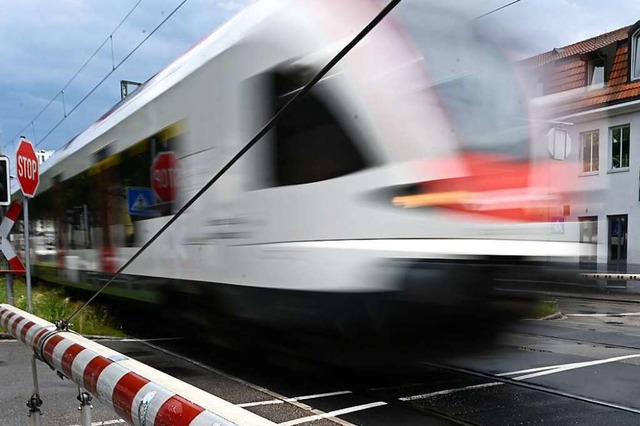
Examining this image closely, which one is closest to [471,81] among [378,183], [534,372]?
[378,183]

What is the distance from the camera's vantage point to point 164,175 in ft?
21.6

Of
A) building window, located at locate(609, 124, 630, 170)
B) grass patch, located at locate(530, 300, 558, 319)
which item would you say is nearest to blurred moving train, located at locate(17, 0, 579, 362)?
grass patch, located at locate(530, 300, 558, 319)

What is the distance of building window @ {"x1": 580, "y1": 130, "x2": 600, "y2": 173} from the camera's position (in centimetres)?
221

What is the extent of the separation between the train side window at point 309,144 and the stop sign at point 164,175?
1.94 metres

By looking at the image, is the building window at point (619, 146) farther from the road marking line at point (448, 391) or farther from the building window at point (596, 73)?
the road marking line at point (448, 391)

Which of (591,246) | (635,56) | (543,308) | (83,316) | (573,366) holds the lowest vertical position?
(573,366)

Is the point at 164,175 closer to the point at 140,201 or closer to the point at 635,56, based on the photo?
the point at 140,201

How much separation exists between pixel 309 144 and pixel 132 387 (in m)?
2.96

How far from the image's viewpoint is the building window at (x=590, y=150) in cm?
221

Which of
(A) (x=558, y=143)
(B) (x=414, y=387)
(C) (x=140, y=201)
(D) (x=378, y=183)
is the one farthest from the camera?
(C) (x=140, y=201)

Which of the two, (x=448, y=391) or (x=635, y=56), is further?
(x=448, y=391)

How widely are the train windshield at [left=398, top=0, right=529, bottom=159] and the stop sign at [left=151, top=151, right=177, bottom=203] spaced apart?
322 centimetres

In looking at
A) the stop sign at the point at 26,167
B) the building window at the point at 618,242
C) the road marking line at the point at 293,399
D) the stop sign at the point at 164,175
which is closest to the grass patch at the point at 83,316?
Answer: the stop sign at the point at 26,167

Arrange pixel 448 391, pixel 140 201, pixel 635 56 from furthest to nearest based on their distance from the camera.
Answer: pixel 140 201 < pixel 448 391 < pixel 635 56
